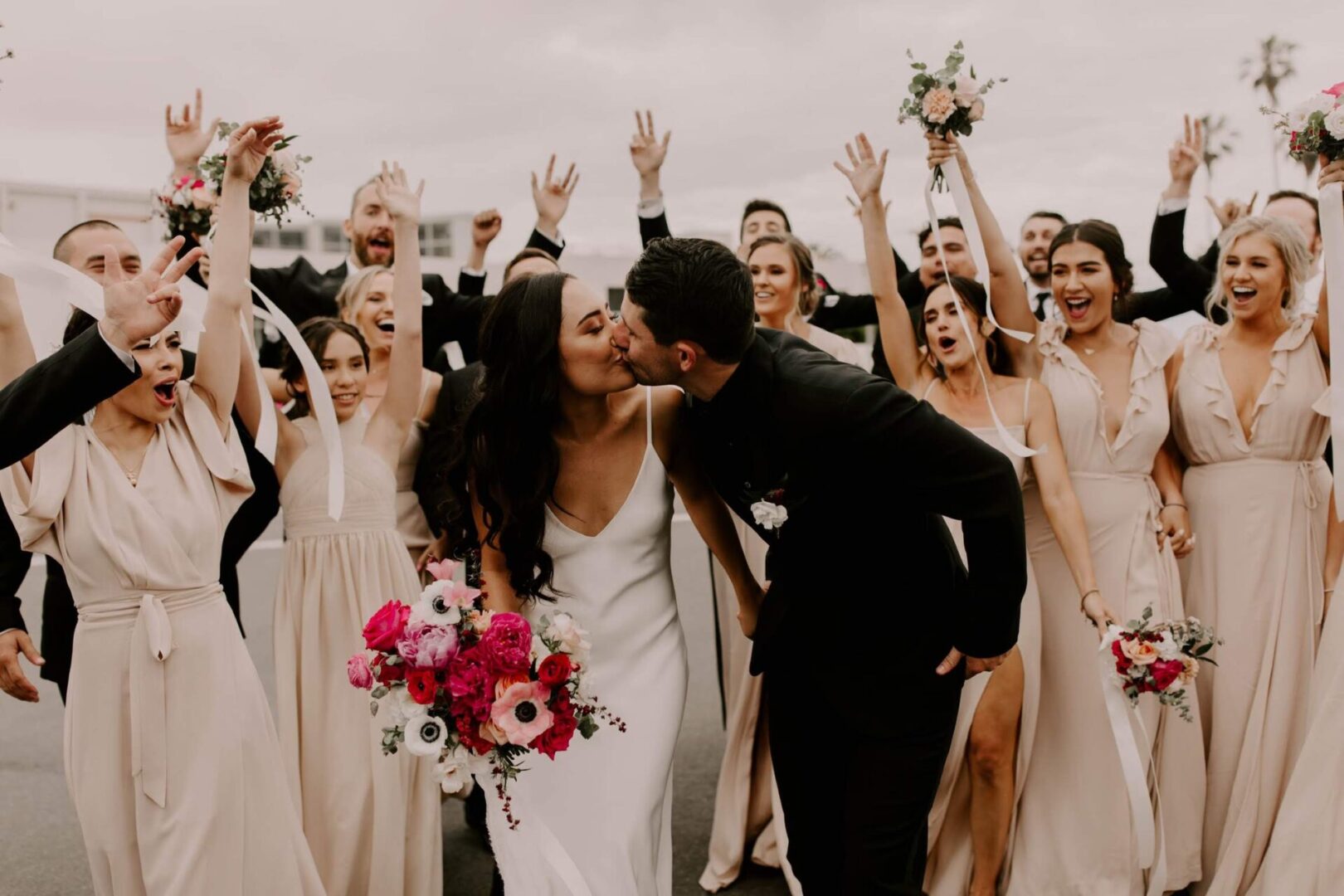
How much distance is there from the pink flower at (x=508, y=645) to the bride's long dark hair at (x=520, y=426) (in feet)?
2.14

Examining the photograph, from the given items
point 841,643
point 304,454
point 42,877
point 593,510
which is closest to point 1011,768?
point 841,643

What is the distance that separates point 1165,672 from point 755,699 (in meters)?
1.74

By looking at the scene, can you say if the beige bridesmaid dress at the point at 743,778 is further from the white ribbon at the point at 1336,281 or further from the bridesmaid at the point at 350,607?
the white ribbon at the point at 1336,281

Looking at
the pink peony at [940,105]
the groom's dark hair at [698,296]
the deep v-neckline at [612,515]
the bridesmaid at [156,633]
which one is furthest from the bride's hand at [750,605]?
the pink peony at [940,105]

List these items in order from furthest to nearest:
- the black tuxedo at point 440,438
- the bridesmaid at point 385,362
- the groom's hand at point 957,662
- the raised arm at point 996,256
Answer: the bridesmaid at point 385,362 → the black tuxedo at point 440,438 → the raised arm at point 996,256 → the groom's hand at point 957,662

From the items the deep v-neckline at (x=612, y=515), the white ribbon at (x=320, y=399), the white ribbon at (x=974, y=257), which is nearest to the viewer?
the deep v-neckline at (x=612, y=515)

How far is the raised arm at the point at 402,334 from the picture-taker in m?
4.39

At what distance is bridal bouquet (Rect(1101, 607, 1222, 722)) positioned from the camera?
3988 mm

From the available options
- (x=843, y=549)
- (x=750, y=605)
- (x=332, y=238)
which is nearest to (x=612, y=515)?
(x=750, y=605)

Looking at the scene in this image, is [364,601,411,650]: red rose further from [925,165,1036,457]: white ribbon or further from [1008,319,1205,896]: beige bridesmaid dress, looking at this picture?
[1008,319,1205,896]: beige bridesmaid dress

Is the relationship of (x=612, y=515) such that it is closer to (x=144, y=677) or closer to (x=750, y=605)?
(x=750, y=605)

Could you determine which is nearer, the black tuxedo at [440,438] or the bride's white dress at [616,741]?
the bride's white dress at [616,741]

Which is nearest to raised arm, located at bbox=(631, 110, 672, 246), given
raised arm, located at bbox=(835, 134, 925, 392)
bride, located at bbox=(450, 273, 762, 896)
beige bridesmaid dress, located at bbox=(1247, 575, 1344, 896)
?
raised arm, located at bbox=(835, 134, 925, 392)

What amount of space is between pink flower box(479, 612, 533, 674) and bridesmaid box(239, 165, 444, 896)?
168cm
